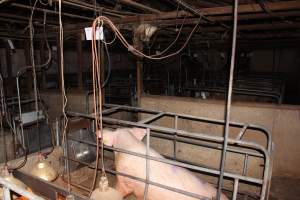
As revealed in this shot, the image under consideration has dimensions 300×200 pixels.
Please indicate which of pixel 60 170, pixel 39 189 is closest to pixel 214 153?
pixel 60 170

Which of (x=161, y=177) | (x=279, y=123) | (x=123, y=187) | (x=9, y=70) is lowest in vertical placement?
(x=123, y=187)

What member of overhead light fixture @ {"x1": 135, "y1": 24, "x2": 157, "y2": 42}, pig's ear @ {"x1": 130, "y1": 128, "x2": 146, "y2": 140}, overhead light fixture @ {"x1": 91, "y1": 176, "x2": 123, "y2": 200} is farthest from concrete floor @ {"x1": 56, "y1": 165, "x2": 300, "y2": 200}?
overhead light fixture @ {"x1": 135, "y1": 24, "x2": 157, "y2": 42}

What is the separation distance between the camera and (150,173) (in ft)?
8.23

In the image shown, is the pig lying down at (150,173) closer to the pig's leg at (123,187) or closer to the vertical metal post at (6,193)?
the pig's leg at (123,187)

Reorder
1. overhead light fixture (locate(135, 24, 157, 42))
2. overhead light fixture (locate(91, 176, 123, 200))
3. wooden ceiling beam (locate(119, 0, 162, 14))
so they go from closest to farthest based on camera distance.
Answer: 1. overhead light fixture (locate(91, 176, 123, 200))
2. wooden ceiling beam (locate(119, 0, 162, 14))
3. overhead light fixture (locate(135, 24, 157, 42))

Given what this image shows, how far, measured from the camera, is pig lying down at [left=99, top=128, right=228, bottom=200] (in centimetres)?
239

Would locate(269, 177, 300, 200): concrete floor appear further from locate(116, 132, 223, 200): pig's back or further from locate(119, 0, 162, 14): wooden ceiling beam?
locate(119, 0, 162, 14): wooden ceiling beam

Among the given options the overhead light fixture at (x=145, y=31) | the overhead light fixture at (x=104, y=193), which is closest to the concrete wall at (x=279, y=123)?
the overhead light fixture at (x=145, y=31)

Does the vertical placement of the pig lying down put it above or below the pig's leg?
above

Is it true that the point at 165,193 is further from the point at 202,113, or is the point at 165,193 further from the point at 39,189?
the point at 202,113

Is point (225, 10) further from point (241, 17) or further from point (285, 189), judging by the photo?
point (285, 189)

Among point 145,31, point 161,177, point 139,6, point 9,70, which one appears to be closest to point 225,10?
point 139,6

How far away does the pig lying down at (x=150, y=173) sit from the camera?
239 cm

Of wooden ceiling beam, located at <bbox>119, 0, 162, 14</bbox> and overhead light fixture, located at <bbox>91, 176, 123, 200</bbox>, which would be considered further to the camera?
wooden ceiling beam, located at <bbox>119, 0, 162, 14</bbox>
